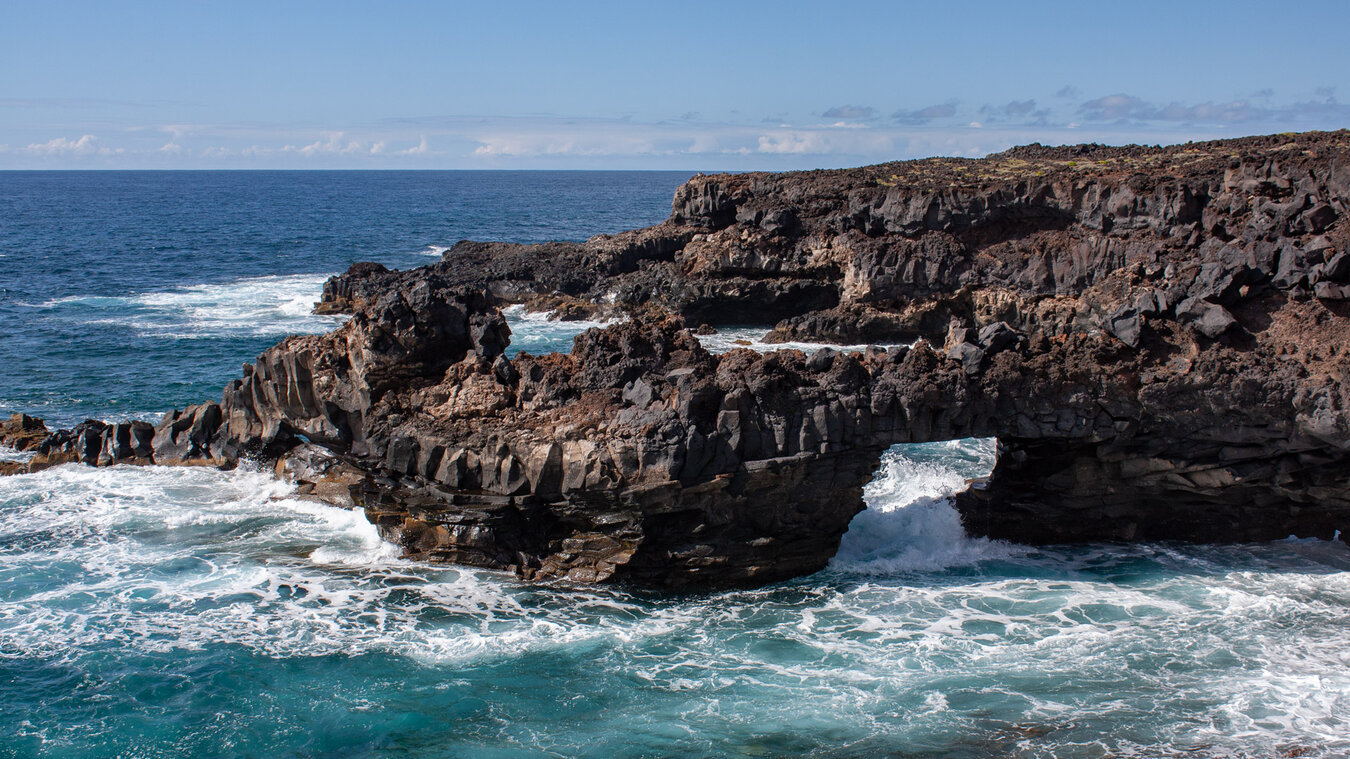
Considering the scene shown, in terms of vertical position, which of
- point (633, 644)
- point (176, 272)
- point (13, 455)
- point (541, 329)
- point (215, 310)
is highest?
point (176, 272)

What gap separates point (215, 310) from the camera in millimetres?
60031

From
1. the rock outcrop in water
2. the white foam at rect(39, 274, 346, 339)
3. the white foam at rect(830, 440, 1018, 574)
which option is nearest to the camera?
the rock outcrop in water

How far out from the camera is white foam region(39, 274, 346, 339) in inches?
2121

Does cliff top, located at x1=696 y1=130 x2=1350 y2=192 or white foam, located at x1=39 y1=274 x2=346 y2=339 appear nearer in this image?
cliff top, located at x1=696 y1=130 x2=1350 y2=192

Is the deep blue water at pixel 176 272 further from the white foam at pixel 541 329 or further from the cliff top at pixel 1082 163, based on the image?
the cliff top at pixel 1082 163

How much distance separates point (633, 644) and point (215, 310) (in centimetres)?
5003

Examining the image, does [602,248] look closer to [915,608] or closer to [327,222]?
[915,608]

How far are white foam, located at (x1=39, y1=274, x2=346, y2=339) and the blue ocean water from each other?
2629 cm

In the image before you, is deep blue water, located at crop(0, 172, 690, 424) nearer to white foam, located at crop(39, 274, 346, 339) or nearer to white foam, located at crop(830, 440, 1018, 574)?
white foam, located at crop(39, 274, 346, 339)

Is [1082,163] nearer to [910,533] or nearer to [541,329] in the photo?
[541,329]

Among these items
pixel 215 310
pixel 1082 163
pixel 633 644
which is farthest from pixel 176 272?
pixel 633 644

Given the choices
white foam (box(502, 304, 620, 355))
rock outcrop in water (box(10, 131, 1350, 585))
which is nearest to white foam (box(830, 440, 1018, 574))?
rock outcrop in water (box(10, 131, 1350, 585))

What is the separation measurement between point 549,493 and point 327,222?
114764mm

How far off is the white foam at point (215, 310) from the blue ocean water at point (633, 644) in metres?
26.3
